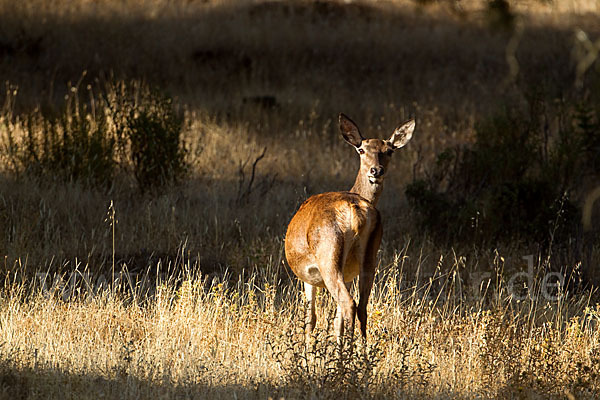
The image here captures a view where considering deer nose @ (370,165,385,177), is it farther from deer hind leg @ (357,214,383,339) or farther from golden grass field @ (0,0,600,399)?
golden grass field @ (0,0,600,399)

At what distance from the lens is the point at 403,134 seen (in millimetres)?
5844

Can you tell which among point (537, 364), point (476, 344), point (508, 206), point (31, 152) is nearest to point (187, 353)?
point (476, 344)

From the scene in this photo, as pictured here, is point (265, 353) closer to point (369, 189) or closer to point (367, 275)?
point (367, 275)

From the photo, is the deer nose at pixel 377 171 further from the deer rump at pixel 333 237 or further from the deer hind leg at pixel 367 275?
the deer hind leg at pixel 367 275

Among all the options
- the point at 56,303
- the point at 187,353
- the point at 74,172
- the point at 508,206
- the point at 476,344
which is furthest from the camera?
the point at 74,172

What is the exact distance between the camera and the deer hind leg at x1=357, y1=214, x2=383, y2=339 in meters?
4.77

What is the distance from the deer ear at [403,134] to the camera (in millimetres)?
5766

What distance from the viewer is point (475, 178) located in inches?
420

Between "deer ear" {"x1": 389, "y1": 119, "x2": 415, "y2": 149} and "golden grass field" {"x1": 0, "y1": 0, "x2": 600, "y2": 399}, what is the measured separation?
0.94 meters

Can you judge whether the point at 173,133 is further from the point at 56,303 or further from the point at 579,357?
the point at 579,357

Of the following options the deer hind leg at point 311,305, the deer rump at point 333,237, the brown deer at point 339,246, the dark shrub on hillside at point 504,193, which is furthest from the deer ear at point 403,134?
the dark shrub on hillside at point 504,193

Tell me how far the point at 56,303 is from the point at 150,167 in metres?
4.32

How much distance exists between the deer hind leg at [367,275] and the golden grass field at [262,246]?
22cm

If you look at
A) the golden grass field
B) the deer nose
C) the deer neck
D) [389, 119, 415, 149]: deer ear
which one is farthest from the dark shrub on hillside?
the deer nose
